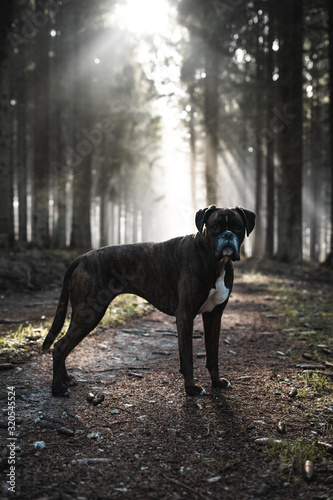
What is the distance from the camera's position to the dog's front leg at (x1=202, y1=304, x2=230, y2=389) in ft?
14.3

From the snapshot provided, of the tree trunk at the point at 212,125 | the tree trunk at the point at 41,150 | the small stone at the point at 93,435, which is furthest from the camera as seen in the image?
the tree trunk at the point at 212,125

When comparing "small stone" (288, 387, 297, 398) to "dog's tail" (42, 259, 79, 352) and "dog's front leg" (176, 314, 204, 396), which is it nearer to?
"dog's front leg" (176, 314, 204, 396)

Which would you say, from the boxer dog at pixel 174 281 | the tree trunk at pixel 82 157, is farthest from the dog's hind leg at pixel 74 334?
the tree trunk at pixel 82 157

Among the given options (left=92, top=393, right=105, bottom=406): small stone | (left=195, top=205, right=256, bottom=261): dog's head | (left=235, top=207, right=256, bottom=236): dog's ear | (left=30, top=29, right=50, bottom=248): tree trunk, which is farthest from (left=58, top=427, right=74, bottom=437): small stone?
(left=30, top=29, right=50, bottom=248): tree trunk

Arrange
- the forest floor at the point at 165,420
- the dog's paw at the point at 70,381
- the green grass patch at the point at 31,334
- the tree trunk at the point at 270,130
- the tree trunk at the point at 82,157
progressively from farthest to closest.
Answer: the tree trunk at the point at 82,157 → the tree trunk at the point at 270,130 → the green grass patch at the point at 31,334 → the dog's paw at the point at 70,381 → the forest floor at the point at 165,420

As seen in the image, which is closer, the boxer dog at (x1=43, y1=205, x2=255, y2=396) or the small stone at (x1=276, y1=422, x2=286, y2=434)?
the small stone at (x1=276, y1=422, x2=286, y2=434)

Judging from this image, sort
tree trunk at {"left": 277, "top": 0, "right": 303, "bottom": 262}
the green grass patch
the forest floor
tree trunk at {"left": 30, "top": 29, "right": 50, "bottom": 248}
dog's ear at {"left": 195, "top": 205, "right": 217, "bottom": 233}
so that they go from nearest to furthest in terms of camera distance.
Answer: the forest floor
dog's ear at {"left": 195, "top": 205, "right": 217, "bottom": 233}
the green grass patch
tree trunk at {"left": 277, "top": 0, "right": 303, "bottom": 262}
tree trunk at {"left": 30, "top": 29, "right": 50, "bottom": 248}

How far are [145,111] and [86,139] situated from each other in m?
8.07

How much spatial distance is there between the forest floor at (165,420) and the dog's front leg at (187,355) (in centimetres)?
12

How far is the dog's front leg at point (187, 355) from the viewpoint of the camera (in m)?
4.09

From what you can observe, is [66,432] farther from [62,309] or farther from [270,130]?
[270,130]

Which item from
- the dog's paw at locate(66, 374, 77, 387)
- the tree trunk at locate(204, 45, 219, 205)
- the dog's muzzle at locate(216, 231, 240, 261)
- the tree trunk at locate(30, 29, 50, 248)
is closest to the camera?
the dog's muzzle at locate(216, 231, 240, 261)

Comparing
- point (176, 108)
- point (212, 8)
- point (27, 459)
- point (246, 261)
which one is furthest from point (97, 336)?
point (176, 108)

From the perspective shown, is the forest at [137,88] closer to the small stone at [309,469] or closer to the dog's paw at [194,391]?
the dog's paw at [194,391]
